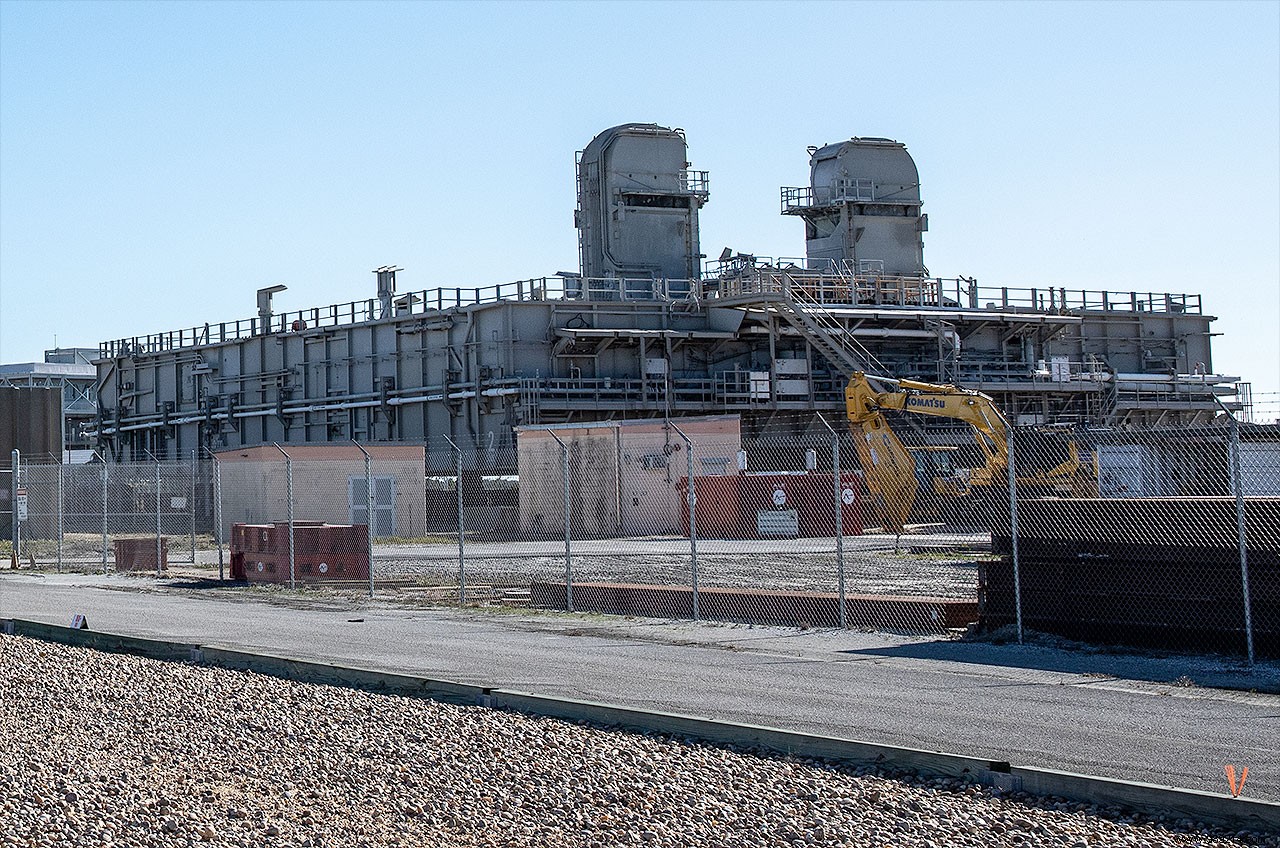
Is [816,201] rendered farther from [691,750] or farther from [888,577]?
[691,750]

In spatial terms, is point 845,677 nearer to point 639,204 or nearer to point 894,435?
point 894,435

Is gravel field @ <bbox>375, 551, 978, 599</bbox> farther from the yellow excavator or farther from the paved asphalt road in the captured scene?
the yellow excavator

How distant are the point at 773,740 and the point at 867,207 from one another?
57.7 metres

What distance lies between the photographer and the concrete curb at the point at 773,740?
800 cm

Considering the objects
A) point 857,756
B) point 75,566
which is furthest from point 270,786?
point 75,566

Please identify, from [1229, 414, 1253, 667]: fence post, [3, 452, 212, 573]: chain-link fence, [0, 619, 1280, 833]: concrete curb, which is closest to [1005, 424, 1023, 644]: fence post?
[1229, 414, 1253, 667]: fence post

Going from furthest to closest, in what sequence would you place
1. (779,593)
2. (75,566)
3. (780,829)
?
(75,566), (779,593), (780,829)

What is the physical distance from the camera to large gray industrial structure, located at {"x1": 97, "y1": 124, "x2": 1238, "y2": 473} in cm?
5581

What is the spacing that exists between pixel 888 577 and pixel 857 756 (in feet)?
55.9

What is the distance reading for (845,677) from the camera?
1390cm

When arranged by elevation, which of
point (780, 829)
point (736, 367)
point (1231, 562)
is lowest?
point (780, 829)

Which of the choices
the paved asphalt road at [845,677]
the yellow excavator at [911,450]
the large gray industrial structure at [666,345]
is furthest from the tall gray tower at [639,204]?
the paved asphalt road at [845,677]

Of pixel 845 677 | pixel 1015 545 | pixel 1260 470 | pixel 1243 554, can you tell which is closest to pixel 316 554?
pixel 1015 545

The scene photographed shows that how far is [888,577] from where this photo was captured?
26.3m
